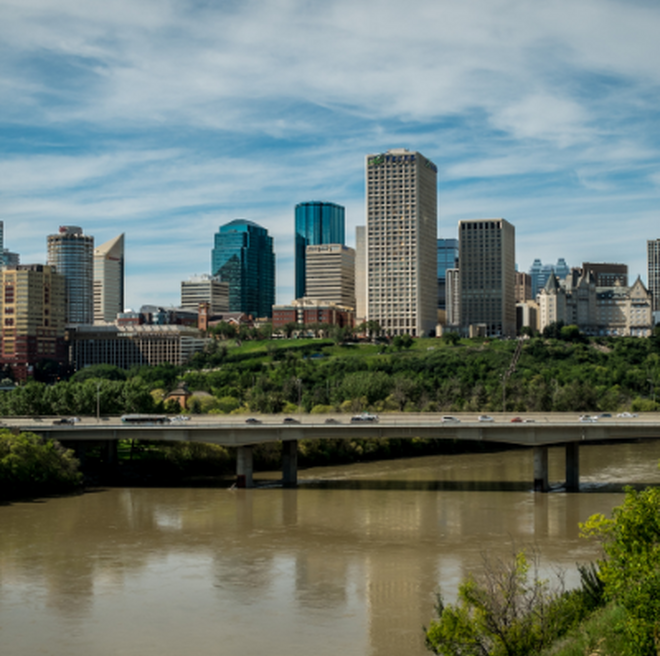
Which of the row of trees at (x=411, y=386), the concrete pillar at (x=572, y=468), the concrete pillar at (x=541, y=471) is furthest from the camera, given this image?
the row of trees at (x=411, y=386)

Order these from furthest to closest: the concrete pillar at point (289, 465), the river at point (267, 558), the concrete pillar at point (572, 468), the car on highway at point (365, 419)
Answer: the car on highway at point (365, 419) < the concrete pillar at point (289, 465) < the concrete pillar at point (572, 468) < the river at point (267, 558)

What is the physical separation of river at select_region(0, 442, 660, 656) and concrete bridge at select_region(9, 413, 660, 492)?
3403 mm

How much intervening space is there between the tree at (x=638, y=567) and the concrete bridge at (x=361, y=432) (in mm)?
52552

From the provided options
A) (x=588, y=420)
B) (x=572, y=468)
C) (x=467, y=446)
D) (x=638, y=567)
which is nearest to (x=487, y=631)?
(x=638, y=567)

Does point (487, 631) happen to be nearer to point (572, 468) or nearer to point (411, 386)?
point (572, 468)

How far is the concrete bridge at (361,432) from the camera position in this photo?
79562mm

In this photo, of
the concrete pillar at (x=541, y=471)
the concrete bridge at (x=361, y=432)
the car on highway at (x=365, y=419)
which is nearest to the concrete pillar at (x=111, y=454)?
the concrete bridge at (x=361, y=432)

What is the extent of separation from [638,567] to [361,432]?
59632 millimetres

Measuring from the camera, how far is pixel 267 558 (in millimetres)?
52844

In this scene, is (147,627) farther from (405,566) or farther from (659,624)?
(659,624)

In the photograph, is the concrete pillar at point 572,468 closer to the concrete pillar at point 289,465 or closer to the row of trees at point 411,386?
the concrete pillar at point 289,465

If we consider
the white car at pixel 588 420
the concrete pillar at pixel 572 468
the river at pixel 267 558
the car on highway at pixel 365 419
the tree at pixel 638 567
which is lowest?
the river at pixel 267 558

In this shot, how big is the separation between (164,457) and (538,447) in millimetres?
40096

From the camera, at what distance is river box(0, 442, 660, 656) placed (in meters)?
38.0
